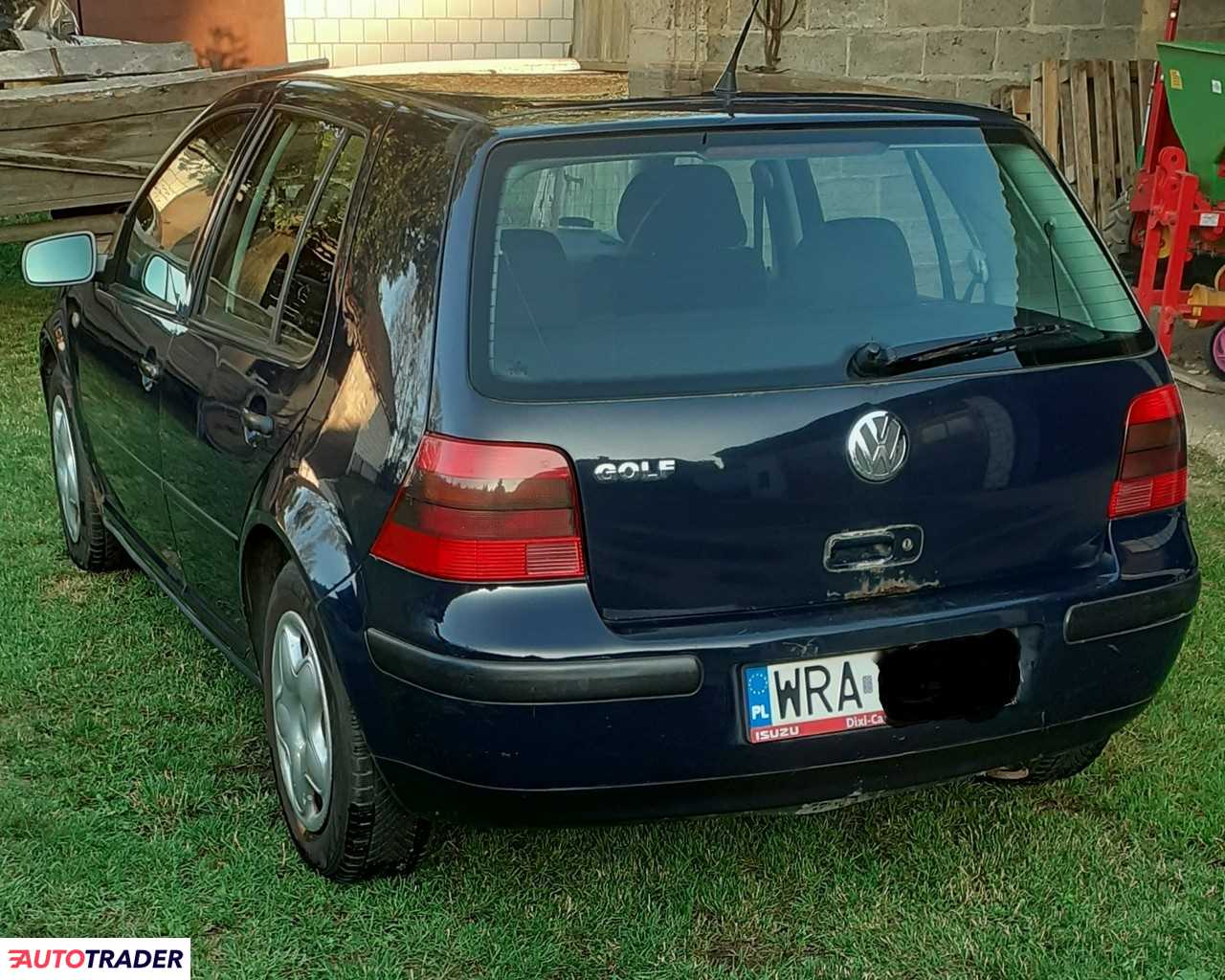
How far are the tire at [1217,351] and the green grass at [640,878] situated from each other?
4397 millimetres

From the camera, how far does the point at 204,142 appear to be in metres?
4.22

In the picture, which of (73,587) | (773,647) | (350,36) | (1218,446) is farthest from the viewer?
(350,36)

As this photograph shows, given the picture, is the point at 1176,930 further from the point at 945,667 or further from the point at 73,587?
the point at 73,587

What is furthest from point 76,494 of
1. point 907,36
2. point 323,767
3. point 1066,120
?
point 1066,120

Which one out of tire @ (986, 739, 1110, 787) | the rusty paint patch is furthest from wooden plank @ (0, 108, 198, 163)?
the rusty paint patch

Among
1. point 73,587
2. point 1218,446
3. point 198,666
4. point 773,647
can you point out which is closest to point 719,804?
point 773,647

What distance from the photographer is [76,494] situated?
5.12 m

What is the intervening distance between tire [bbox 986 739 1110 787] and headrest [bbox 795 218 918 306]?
4.04ft

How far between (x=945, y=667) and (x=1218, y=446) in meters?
4.51

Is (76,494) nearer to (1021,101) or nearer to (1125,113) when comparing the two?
(1021,101)

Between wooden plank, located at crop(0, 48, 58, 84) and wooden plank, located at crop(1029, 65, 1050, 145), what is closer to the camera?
wooden plank, located at crop(1029, 65, 1050, 145)

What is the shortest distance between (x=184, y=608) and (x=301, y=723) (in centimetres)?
102

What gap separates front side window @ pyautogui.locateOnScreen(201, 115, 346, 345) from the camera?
11.3 ft

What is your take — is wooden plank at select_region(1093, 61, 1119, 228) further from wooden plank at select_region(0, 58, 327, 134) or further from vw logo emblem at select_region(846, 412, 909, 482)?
vw logo emblem at select_region(846, 412, 909, 482)
